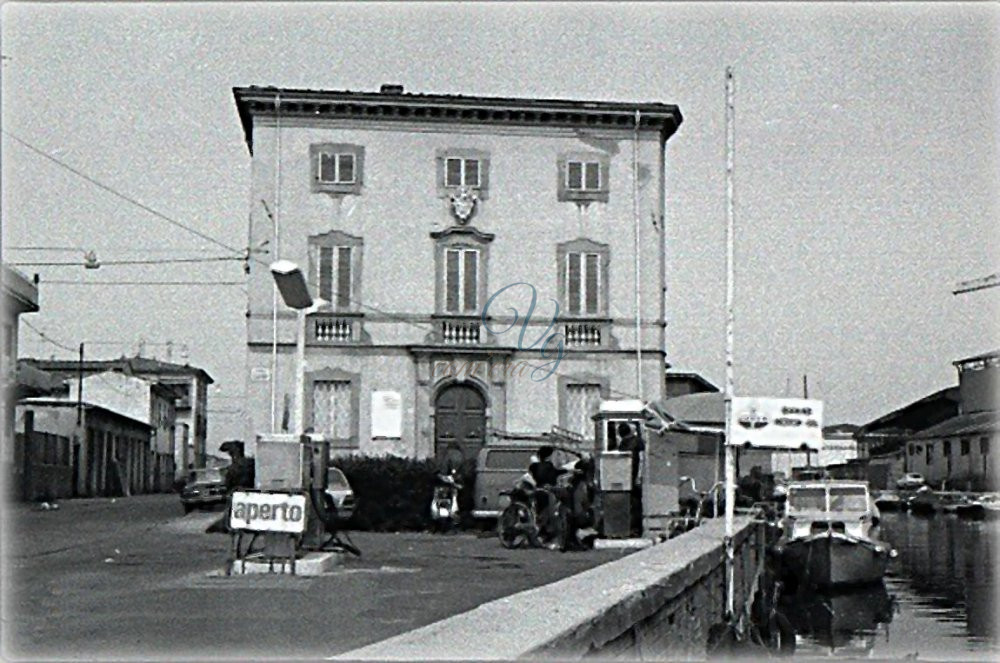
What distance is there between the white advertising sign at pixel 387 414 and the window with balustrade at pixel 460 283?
1835 mm

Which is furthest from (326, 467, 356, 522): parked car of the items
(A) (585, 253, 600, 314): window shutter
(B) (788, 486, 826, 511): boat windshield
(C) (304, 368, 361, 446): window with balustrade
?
(A) (585, 253, 600, 314): window shutter

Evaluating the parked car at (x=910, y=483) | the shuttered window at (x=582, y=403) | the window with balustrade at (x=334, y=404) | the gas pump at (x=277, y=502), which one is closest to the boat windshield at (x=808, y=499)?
the shuttered window at (x=582, y=403)

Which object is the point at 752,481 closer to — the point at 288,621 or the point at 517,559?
the point at 517,559

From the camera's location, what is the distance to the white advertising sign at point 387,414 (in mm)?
32781

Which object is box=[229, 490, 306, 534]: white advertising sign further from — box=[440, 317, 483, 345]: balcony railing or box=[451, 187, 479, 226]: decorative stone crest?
box=[451, 187, 479, 226]: decorative stone crest

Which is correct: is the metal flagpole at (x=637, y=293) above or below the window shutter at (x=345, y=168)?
below

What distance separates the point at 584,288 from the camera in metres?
33.4

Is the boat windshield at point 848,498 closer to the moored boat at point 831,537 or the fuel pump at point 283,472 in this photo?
the moored boat at point 831,537

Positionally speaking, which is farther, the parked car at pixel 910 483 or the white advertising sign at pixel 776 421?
the parked car at pixel 910 483

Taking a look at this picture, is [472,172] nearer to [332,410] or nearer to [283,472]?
[332,410]

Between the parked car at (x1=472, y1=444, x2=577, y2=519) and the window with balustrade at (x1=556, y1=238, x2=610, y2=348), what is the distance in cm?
615

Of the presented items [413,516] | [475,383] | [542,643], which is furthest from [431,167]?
[542,643]

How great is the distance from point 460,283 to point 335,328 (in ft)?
10.3

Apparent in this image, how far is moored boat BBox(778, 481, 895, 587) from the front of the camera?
2461 cm
